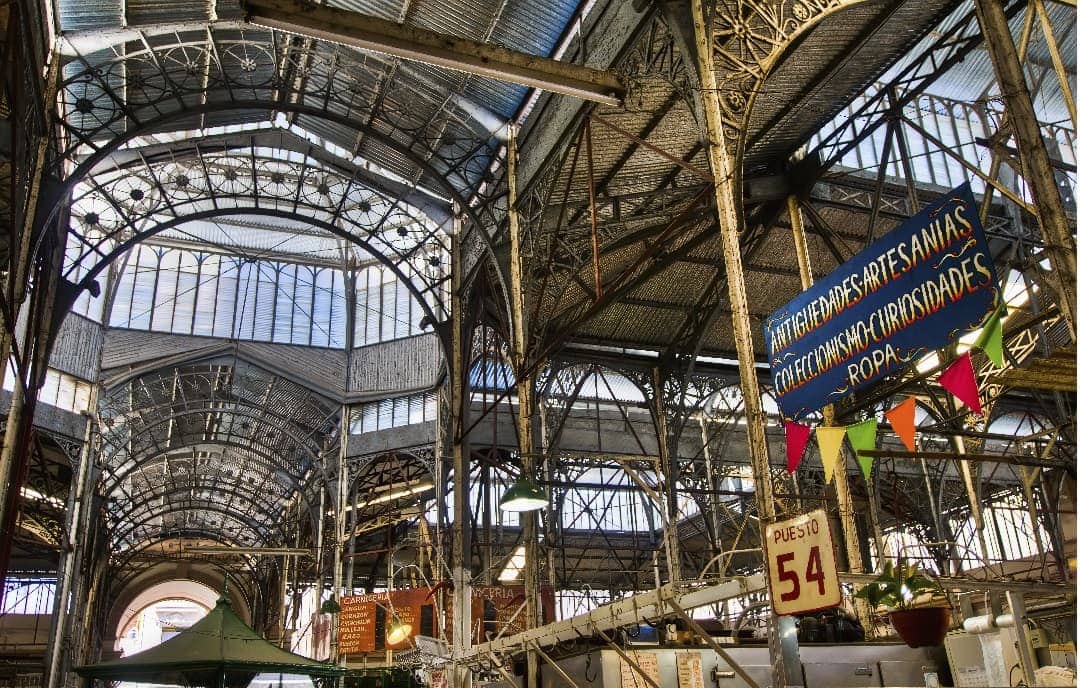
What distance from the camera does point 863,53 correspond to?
1398cm

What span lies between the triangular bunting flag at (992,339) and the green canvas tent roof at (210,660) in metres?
8.94

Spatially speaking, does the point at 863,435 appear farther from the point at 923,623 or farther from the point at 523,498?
the point at 523,498

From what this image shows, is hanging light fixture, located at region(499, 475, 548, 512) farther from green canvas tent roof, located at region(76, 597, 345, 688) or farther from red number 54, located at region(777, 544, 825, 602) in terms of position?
red number 54, located at region(777, 544, 825, 602)

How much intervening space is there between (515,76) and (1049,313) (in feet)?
20.4

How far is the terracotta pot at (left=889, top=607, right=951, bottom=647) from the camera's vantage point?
604 centimetres

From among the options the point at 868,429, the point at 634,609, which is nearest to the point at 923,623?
the point at 634,609

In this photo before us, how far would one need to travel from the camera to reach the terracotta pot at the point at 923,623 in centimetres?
604

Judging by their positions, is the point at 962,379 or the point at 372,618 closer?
the point at 962,379

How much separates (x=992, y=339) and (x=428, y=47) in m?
5.79

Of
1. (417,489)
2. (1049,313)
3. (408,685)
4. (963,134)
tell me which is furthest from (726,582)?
(417,489)

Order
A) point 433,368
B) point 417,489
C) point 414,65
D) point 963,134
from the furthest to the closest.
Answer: point 417,489 → point 433,368 → point 963,134 → point 414,65

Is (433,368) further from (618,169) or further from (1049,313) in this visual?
(1049,313)

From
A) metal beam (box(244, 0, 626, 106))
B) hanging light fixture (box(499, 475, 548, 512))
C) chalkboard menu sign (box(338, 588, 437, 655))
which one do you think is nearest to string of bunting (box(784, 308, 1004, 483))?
hanging light fixture (box(499, 475, 548, 512))

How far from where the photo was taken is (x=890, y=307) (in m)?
7.32
